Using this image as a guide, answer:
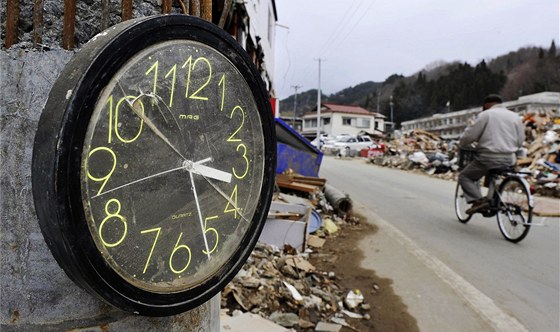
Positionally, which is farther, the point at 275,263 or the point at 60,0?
the point at 275,263

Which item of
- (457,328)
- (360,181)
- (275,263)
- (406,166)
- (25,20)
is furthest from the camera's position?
(406,166)

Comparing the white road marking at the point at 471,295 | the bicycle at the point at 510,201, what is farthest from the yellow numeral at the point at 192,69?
the bicycle at the point at 510,201

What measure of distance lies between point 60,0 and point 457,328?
3.55 meters

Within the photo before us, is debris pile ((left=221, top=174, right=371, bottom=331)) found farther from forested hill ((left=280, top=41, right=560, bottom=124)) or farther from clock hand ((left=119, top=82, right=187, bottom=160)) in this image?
forested hill ((left=280, top=41, right=560, bottom=124))

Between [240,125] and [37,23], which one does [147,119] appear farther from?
[37,23]

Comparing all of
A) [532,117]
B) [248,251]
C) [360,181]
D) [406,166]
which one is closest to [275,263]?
[248,251]

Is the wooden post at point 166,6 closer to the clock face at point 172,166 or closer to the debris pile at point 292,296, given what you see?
the clock face at point 172,166

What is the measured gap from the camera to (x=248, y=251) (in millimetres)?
1798

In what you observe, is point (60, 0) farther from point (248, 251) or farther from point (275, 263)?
point (275, 263)

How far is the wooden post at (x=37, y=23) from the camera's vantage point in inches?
59.2

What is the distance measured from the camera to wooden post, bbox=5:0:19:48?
149cm

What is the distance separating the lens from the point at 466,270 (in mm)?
4578

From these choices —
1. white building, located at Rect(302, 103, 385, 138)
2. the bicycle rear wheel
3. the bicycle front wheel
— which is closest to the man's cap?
the bicycle front wheel

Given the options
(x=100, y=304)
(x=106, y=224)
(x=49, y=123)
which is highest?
(x=49, y=123)
